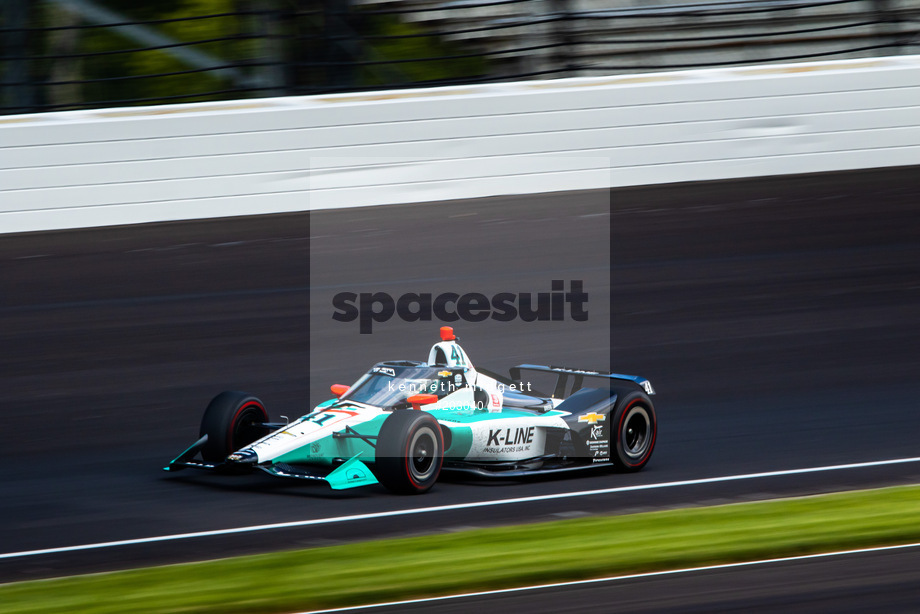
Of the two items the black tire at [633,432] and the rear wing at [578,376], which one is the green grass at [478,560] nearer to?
the black tire at [633,432]

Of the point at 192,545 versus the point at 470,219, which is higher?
the point at 470,219

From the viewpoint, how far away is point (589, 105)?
12.9m

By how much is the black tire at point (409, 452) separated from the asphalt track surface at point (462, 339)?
111 mm

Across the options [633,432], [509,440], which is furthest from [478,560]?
[633,432]

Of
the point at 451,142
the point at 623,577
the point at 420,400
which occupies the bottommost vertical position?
the point at 623,577

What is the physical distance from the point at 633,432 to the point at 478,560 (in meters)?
2.46

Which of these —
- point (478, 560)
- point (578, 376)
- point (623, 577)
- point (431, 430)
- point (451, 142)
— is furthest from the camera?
point (451, 142)

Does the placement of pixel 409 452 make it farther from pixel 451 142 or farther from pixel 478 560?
pixel 451 142

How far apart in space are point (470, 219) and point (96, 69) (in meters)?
4.36

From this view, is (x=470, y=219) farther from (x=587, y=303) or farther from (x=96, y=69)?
(x=96, y=69)

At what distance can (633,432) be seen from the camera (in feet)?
26.4

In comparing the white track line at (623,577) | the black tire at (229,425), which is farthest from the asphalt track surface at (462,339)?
the white track line at (623,577)

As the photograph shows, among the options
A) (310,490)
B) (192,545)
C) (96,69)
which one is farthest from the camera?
(96,69)

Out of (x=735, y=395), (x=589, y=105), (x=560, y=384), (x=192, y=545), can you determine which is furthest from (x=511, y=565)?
(x=589, y=105)
